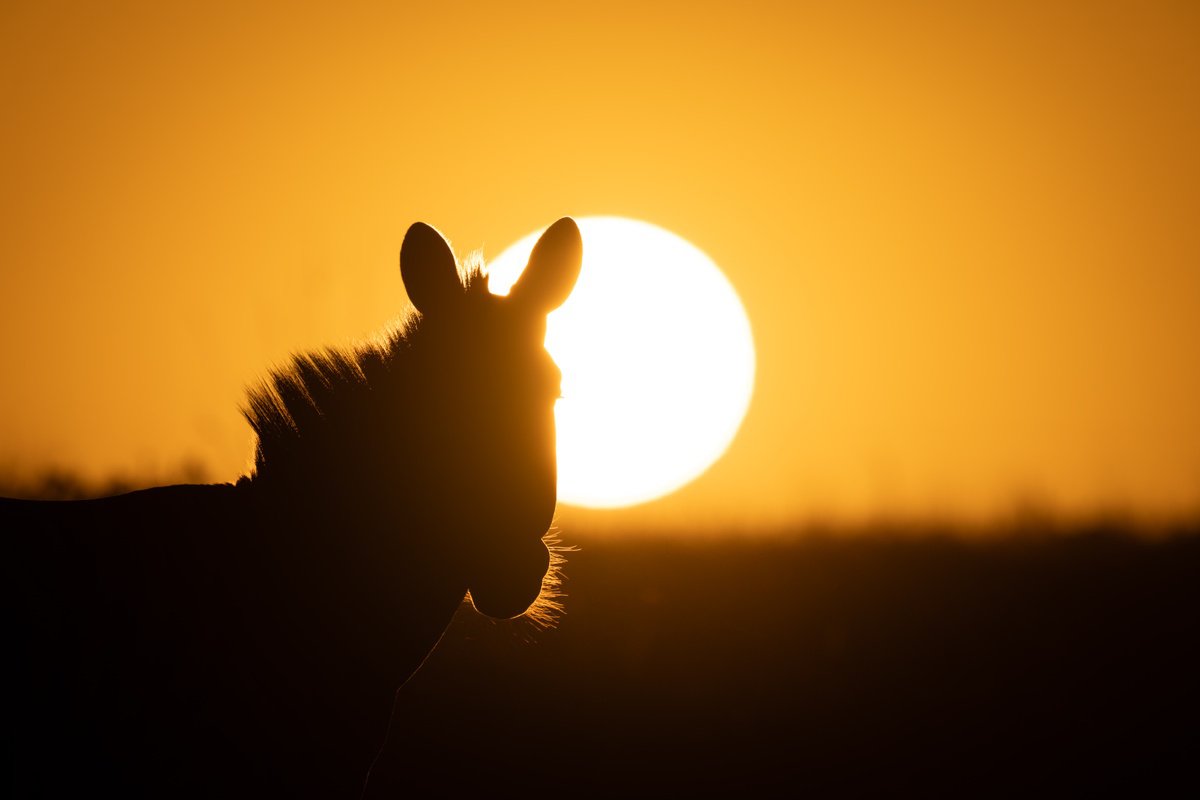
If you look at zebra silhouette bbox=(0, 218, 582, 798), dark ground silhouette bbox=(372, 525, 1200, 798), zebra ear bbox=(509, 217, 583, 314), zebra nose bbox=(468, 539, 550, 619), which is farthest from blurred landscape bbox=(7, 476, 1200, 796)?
zebra ear bbox=(509, 217, 583, 314)

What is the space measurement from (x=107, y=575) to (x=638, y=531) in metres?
10.0

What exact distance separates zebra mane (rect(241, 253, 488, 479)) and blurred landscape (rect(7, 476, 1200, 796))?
5.84 feet

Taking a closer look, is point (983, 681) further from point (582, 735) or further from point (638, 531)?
point (638, 531)

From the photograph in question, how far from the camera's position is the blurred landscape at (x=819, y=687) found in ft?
19.6

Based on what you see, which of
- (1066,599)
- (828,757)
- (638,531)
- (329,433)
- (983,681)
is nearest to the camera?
(329,433)

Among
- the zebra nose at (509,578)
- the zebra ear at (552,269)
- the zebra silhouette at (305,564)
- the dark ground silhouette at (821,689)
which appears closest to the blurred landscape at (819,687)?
the dark ground silhouette at (821,689)

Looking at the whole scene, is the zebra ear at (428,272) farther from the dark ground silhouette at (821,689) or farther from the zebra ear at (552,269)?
the dark ground silhouette at (821,689)

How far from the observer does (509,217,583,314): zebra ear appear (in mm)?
3457

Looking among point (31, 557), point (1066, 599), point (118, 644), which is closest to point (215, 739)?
point (118, 644)

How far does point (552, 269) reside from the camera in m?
3.49

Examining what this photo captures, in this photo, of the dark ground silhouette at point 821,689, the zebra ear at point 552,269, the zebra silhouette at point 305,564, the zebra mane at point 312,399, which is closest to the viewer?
the zebra silhouette at point 305,564

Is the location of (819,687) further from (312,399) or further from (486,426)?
(312,399)

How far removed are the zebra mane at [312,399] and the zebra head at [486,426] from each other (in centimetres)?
15

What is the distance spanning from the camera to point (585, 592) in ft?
30.2
